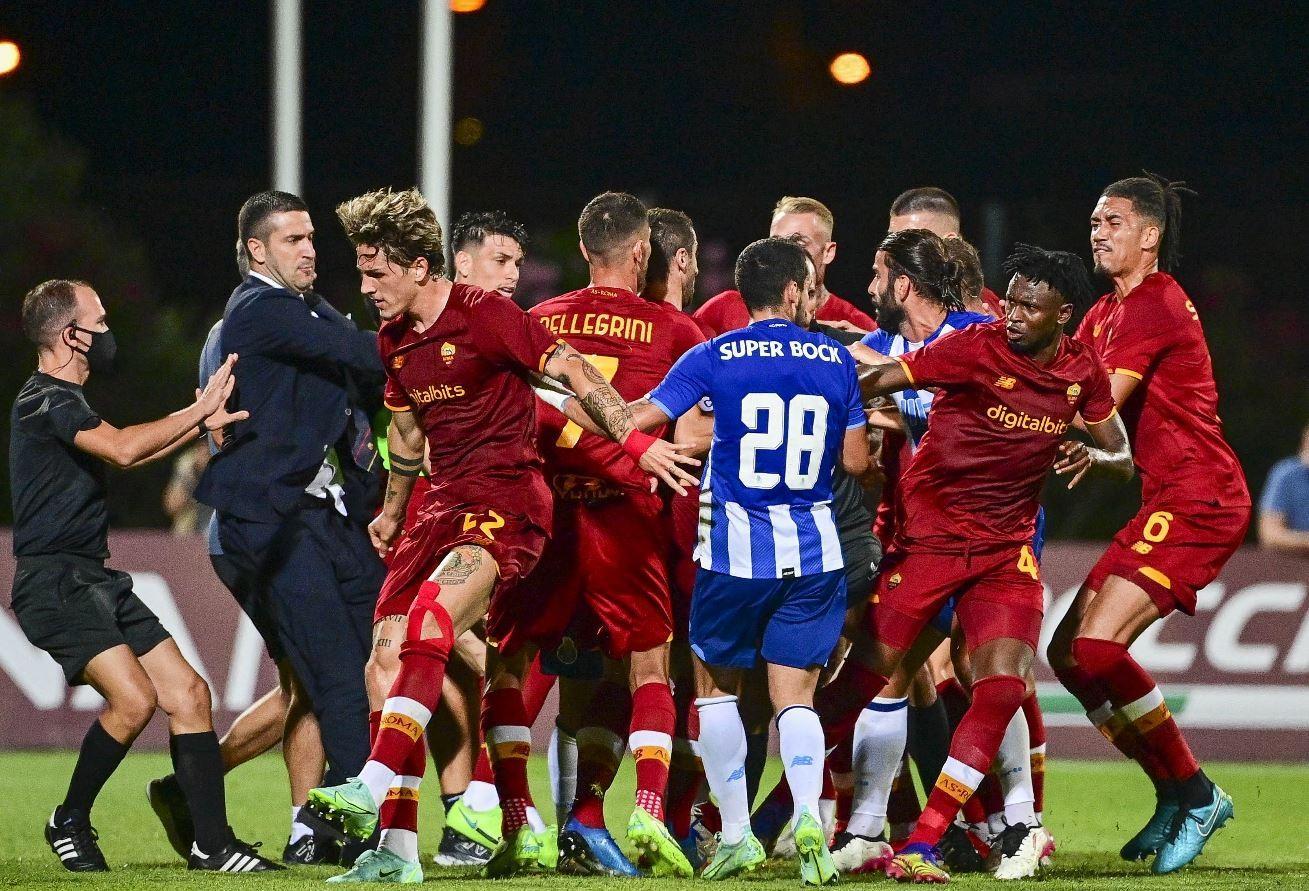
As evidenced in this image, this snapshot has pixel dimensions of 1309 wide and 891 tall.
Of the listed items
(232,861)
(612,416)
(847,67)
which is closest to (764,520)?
(612,416)

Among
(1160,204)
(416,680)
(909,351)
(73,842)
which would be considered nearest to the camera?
(416,680)

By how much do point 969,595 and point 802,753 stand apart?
2.83 ft

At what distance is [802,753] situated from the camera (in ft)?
20.3

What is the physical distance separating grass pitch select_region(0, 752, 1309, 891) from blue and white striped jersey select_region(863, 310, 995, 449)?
1.73 metres

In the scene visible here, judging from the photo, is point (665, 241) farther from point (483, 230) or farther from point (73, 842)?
point (73, 842)

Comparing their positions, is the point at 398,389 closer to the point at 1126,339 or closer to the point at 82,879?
the point at 82,879

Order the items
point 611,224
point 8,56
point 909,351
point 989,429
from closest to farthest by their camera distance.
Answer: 1. point 989,429
2. point 909,351
3. point 611,224
4. point 8,56

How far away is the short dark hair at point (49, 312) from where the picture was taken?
23.1ft

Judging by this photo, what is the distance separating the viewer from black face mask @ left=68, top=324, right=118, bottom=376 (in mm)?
7093

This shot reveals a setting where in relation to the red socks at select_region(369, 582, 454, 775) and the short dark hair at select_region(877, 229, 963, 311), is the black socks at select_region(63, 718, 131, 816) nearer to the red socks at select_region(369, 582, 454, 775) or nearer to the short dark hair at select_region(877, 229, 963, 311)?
the red socks at select_region(369, 582, 454, 775)

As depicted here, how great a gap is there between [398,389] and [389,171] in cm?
1963

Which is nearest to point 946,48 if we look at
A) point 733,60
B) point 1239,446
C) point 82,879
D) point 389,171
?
point 733,60

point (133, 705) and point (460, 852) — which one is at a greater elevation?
point (133, 705)

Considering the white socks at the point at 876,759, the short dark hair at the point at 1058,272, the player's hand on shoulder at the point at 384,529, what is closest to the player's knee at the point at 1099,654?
the white socks at the point at 876,759
